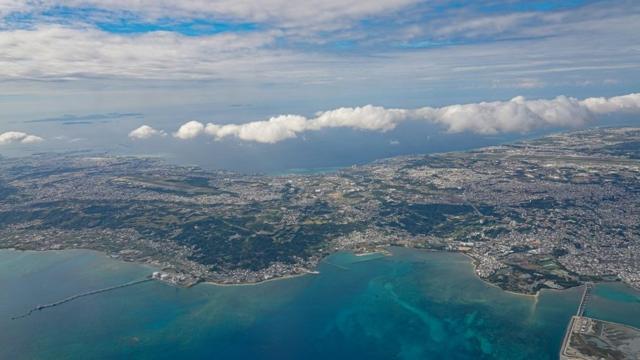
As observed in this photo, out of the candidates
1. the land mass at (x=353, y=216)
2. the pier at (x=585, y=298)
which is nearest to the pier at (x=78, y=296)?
the land mass at (x=353, y=216)

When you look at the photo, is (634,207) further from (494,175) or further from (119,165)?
(119,165)

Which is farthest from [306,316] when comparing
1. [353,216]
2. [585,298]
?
[353,216]

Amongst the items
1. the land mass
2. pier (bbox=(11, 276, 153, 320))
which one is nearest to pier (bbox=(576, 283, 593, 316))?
the land mass

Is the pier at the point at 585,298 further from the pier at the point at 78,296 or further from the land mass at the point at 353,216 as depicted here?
the pier at the point at 78,296

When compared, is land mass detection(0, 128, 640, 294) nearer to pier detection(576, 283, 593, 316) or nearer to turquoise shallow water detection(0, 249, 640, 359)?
pier detection(576, 283, 593, 316)

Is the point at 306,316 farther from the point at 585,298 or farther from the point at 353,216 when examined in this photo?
the point at 353,216

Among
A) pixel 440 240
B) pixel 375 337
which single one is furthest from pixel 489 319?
pixel 440 240
